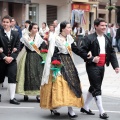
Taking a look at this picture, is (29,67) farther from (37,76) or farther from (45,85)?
(45,85)

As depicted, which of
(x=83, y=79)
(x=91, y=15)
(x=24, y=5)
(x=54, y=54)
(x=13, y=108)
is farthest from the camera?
(x=91, y=15)

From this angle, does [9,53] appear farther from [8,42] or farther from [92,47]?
[92,47]

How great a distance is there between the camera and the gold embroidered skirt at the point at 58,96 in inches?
317

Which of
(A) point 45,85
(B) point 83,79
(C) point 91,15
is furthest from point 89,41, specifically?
(C) point 91,15

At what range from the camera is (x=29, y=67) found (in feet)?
33.7

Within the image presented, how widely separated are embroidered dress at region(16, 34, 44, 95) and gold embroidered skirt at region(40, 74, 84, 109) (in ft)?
6.38

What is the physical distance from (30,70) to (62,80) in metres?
2.17

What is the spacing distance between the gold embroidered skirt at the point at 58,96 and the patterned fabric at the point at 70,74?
67 mm

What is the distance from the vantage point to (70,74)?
8273 millimetres

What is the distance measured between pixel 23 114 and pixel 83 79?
5608 millimetres

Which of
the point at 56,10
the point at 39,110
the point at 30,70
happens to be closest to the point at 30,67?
the point at 30,70

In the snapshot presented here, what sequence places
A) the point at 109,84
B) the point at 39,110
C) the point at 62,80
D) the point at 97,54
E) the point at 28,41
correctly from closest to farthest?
the point at 62,80
the point at 97,54
the point at 39,110
the point at 28,41
the point at 109,84

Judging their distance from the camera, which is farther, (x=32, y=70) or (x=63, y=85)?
(x=32, y=70)

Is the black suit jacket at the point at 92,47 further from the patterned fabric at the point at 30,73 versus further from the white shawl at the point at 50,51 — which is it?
the patterned fabric at the point at 30,73
